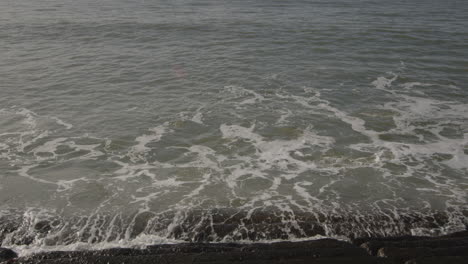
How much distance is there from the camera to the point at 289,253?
21.1 ft

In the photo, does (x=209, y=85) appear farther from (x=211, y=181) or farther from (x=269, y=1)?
(x=269, y=1)

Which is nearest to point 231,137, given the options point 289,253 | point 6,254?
point 289,253

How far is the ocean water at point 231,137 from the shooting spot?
333 inches

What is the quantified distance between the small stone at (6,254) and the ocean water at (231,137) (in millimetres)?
390

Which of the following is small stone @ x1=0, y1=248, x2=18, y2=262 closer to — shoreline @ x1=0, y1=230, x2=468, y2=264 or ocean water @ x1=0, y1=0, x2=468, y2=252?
shoreline @ x1=0, y1=230, x2=468, y2=264

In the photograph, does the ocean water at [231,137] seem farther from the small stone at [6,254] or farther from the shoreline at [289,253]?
the shoreline at [289,253]

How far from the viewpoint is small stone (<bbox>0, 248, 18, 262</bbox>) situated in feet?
22.3

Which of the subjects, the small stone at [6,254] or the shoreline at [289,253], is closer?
the shoreline at [289,253]

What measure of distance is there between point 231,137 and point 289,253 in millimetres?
6801

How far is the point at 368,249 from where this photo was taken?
6625 mm

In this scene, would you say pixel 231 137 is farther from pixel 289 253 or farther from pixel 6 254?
pixel 6 254

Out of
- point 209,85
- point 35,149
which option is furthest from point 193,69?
point 35,149

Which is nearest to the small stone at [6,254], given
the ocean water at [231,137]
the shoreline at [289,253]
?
the shoreline at [289,253]

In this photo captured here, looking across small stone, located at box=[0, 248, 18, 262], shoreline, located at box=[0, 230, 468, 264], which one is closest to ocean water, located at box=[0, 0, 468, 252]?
small stone, located at box=[0, 248, 18, 262]
